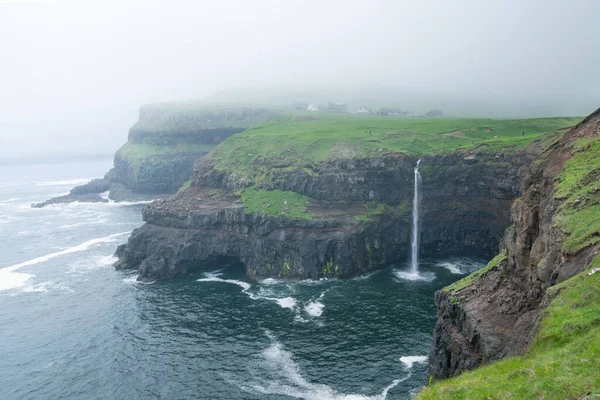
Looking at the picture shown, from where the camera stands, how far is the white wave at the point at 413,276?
90625 mm

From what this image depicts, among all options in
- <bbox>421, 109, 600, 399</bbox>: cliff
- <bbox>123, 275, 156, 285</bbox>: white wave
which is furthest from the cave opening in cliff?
<bbox>421, 109, 600, 399</bbox>: cliff

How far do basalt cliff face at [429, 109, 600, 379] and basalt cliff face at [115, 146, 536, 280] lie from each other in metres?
49.1

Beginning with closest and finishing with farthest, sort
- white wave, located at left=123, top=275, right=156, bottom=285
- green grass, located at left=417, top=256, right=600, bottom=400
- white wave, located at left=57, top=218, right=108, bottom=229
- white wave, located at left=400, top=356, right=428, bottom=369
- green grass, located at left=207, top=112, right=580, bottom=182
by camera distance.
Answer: green grass, located at left=417, top=256, right=600, bottom=400 → white wave, located at left=400, top=356, right=428, bottom=369 → white wave, located at left=123, top=275, right=156, bottom=285 → green grass, located at left=207, top=112, right=580, bottom=182 → white wave, located at left=57, top=218, right=108, bottom=229

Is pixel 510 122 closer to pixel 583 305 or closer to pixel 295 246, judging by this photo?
pixel 295 246

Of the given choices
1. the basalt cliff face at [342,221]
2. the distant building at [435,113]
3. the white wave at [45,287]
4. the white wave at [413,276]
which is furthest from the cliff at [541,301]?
the distant building at [435,113]

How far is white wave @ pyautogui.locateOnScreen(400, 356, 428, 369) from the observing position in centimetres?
5868

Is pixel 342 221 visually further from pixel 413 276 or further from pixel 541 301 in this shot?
pixel 541 301

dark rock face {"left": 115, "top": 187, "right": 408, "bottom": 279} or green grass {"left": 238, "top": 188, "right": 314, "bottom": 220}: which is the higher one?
green grass {"left": 238, "top": 188, "right": 314, "bottom": 220}

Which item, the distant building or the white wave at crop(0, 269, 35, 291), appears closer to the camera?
the white wave at crop(0, 269, 35, 291)

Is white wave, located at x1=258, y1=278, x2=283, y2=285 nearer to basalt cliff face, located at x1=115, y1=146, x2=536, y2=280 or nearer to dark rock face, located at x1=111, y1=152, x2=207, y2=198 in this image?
basalt cliff face, located at x1=115, y1=146, x2=536, y2=280

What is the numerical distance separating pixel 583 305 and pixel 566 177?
16.0 meters

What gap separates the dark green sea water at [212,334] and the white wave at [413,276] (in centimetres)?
66

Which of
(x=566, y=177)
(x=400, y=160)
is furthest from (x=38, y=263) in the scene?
(x=566, y=177)

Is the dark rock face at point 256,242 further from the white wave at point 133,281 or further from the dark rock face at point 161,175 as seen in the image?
the dark rock face at point 161,175
